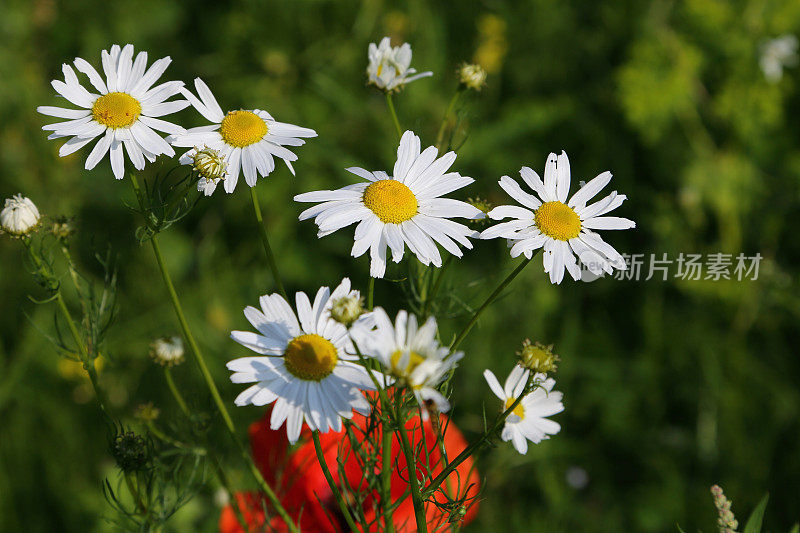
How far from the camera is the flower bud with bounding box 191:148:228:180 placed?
896 millimetres

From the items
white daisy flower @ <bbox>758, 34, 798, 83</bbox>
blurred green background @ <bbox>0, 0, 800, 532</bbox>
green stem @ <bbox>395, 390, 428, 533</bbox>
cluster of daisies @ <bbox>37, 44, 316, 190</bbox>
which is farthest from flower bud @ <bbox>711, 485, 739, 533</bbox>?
white daisy flower @ <bbox>758, 34, 798, 83</bbox>

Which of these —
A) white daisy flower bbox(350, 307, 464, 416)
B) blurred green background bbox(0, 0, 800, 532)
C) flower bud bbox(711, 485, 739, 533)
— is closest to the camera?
white daisy flower bbox(350, 307, 464, 416)

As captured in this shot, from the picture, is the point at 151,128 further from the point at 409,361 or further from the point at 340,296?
the point at 409,361

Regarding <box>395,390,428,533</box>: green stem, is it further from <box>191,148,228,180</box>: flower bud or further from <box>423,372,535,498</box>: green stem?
<box>191,148,228,180</box>: flower bud

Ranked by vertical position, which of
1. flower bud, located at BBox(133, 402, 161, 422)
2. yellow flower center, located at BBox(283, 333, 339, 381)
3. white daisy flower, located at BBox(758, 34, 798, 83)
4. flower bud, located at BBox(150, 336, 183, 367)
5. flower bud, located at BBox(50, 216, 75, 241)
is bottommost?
flower bud, located at BBox(133, 402, 161, 422)

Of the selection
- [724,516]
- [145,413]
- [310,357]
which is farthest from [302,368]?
[724,516]

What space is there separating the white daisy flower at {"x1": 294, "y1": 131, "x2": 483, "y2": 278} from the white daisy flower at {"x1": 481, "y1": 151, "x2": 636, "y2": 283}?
0.05m

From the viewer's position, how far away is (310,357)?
2.93 ft

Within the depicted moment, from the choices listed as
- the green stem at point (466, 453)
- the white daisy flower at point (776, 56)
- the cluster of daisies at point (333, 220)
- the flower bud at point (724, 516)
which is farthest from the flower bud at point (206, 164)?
the white daisy flower at point (776, 56)

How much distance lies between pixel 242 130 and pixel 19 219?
314 millimetres

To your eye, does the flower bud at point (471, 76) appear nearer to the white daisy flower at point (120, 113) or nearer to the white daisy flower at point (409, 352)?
the white daisy flower at point (120, 113)

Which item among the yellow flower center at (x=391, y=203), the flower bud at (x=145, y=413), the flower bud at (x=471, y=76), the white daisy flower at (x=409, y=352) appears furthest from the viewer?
the flower bud at (x=471, y=76)

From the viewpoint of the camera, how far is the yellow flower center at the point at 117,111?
3.24 ft

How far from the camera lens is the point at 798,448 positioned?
81.5 inches
